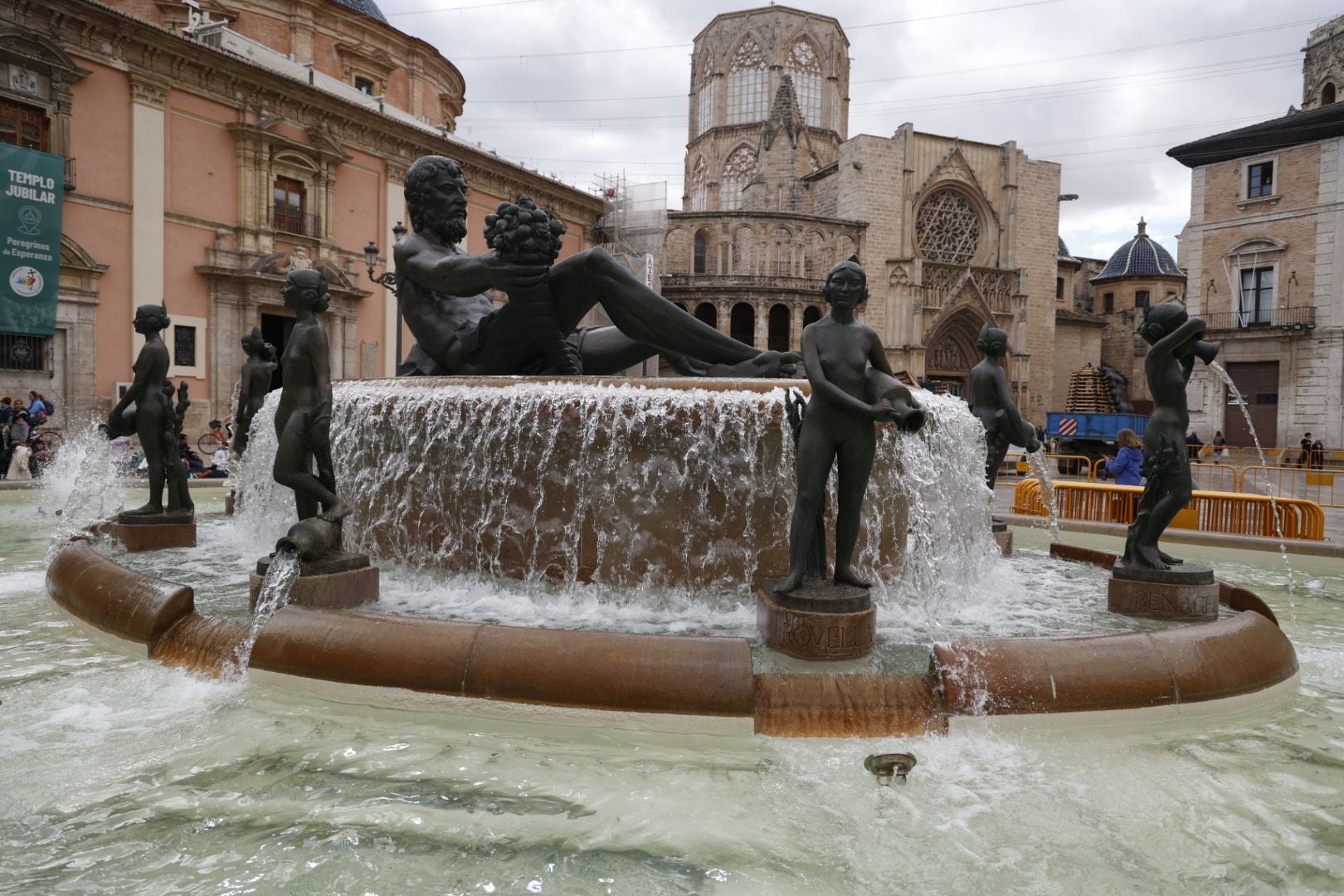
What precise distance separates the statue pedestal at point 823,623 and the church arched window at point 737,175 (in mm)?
50817

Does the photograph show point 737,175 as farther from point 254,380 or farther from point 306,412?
point 306,412

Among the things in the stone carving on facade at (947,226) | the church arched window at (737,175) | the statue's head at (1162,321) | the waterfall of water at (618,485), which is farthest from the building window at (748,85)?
the waterfall of water at (618,485)

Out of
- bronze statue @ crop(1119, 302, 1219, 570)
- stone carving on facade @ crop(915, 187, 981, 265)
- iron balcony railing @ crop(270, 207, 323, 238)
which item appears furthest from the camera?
stone carving on facade @ crop(915, 187, 981, 265)

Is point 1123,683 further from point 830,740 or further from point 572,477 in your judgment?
point 572,477

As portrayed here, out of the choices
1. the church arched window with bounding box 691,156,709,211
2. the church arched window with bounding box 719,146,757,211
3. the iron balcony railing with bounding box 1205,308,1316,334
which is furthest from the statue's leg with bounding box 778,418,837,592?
the church arched window with bounding box 691,156,709,211

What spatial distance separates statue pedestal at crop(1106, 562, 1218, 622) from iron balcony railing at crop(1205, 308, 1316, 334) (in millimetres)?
29338

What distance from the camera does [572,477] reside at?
462cm

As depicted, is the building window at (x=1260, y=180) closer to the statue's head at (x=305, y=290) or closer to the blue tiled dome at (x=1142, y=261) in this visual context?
→ the blue tiled dome at (x=1142, y=261)

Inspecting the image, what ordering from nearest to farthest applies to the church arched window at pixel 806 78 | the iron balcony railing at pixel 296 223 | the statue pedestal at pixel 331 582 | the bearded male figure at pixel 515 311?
the statue pedestal at pixel 331 582 → the bearded male figure at pixel 515 311 → the iron balcony railing at pixel 296 223 → the church arched window at pixel 806 78

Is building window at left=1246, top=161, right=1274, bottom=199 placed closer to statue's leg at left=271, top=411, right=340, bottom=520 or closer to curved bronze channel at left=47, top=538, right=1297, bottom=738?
curved bronze channel at left=47, top=538, right=1297, bottom=738

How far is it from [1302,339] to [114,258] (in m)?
37.1

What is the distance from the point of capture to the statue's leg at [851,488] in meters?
3.70

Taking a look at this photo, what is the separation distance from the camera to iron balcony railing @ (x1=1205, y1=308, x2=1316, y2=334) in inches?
1177

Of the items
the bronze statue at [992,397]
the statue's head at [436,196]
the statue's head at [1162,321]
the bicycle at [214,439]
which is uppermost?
the statue's head at [436,196]
